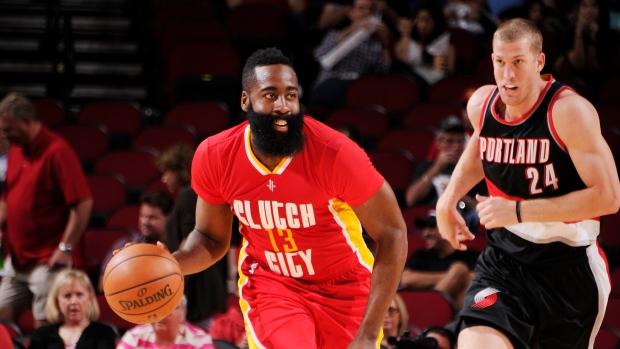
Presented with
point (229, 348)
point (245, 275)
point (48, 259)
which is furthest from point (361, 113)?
point (245, 275)

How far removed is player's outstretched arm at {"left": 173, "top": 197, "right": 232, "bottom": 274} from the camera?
14.6 ft

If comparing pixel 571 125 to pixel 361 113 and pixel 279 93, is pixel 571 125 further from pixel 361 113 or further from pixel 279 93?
pixel 361 113

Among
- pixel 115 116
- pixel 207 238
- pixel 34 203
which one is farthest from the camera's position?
pixel 115 116

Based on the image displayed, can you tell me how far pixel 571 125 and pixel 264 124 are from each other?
4.11 ft

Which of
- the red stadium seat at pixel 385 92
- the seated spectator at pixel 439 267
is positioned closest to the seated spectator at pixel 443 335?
the seated spectator at pixel 439 267

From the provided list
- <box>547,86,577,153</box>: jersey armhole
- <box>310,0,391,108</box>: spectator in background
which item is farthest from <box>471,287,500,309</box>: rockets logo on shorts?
<box>310,0,391,108</box>: spectator in background

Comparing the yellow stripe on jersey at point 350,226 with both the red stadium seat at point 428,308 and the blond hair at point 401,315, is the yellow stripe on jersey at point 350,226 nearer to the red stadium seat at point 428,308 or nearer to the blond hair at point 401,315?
the blond hair at point 401,315

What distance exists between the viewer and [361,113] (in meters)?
9.19

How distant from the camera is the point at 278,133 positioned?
4113 millimetres

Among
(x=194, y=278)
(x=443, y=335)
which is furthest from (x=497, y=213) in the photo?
(x=194, y=278)

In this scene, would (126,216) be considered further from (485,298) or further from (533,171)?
(533,171)

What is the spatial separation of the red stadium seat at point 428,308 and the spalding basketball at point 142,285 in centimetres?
251

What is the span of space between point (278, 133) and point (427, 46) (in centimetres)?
645

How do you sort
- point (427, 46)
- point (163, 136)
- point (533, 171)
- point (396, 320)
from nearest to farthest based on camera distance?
point (533, 171), point (396, 320), point (163, 136), point (427, 46)
